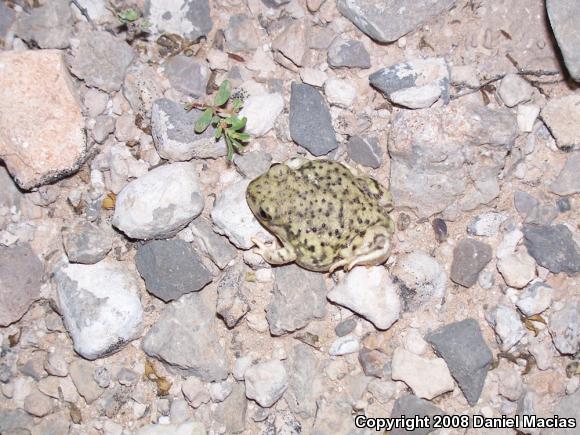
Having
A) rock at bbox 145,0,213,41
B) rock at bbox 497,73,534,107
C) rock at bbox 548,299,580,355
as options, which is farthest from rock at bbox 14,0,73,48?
rock at bbox 548,299,580,355

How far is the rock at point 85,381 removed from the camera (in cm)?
548

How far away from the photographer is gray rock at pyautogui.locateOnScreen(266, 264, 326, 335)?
Answer: 5371 mm

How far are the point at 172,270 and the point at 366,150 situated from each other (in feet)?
6.93

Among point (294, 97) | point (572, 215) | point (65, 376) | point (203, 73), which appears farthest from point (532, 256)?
point (65, 376)

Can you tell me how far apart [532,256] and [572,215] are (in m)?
0.56

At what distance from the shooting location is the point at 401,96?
18.1ft

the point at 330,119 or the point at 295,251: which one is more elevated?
the point at 330,119

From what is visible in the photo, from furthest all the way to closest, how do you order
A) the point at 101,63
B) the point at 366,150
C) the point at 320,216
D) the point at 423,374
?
1. the point at 101,63
2. the point at 366,150
3. the point at 423,374
4. the point at 320,216

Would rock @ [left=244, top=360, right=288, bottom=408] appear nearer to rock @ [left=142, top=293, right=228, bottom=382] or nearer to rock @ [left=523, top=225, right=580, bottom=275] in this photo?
rock @ [left=142, top=293, right=228, bottom=382]

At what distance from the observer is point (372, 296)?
5.31 m

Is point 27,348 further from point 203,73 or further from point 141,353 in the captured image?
point 203,73

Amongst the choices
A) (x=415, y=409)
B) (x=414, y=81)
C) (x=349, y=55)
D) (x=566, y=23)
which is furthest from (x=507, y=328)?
(x=349, y=55)

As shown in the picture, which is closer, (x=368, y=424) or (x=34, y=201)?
(x=368, y=424)

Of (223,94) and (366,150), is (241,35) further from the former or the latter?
(366,150)
